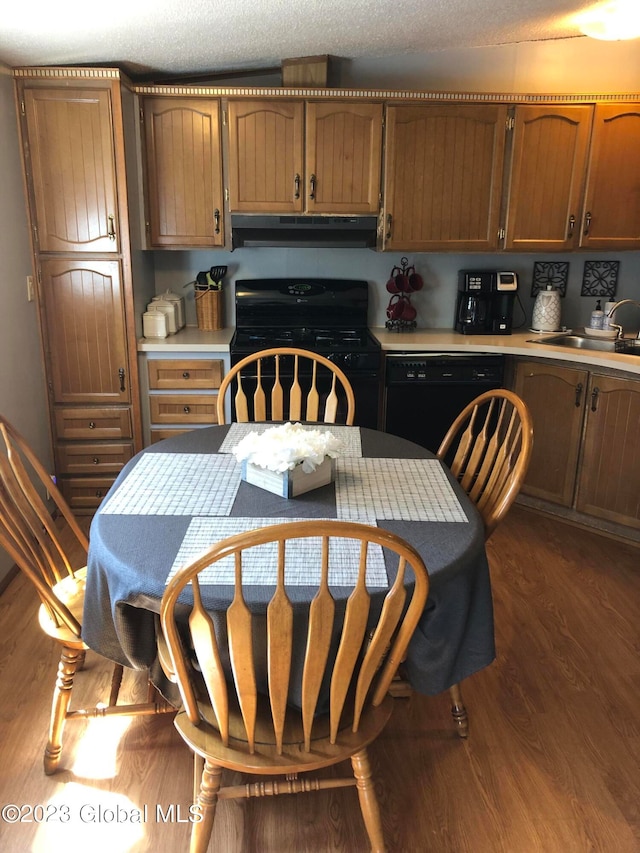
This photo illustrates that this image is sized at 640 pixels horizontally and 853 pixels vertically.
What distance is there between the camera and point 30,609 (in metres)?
2.54

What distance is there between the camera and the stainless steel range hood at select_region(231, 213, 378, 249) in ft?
10.9

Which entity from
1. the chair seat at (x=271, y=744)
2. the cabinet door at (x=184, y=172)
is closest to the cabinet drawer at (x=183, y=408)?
the cabinet door at (x=184, y=172)

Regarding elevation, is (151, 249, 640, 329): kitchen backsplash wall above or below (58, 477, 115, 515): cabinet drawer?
above

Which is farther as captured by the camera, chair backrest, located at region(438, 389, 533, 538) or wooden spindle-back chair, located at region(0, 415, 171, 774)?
chair backrest, located at region(438, 389, 533, 538)

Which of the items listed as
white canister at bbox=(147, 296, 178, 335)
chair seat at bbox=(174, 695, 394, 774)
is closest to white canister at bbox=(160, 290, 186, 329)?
white canister at bbox=(147, 296, 178, 335)

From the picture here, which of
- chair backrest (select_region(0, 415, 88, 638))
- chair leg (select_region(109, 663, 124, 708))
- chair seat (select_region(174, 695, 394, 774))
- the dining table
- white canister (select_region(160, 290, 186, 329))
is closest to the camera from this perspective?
chair seat (select_region(174, 695, 394, 774))

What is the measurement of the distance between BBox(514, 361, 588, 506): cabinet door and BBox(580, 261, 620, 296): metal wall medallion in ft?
2.72

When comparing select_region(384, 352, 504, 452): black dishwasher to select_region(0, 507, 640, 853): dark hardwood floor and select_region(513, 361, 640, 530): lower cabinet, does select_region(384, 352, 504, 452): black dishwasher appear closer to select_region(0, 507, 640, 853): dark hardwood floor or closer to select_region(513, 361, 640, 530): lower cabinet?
select_region(513, 361, 640, 530): lower cabinet

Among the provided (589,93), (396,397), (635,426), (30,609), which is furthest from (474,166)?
(30,609)

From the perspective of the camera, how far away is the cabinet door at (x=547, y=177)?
3268 mm

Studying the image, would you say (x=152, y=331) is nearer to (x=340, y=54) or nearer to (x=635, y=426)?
(x=340, y=54)

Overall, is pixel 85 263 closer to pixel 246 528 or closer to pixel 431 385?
pixel 431 385

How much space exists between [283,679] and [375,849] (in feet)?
1.87

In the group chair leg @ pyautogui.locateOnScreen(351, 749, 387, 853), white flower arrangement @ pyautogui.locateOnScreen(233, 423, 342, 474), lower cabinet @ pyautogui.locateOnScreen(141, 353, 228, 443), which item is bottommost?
chair leg @ pyautogui.locateOnScreen(351, 749, 387, 853)
